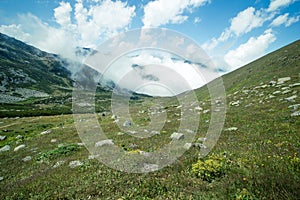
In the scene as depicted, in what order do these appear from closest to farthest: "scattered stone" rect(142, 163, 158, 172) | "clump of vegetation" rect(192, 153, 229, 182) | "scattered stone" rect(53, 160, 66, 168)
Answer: "clump of vegetation" rect(192, 153, 229, 182), "scattered stone" rect(142, 163, 158, 172), "scattered stone" rect(53, 160, 66, 168)

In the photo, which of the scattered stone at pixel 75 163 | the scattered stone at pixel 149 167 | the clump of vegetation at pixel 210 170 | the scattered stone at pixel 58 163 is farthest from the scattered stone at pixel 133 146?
the clump of vegetation at pixel 210 170

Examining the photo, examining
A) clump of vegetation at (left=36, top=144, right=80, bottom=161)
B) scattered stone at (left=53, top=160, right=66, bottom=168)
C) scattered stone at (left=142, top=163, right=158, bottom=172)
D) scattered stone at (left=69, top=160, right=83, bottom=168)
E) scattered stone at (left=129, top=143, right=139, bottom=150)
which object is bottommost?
scattered stone at (left=142, top=163, right=158, bottom=172)

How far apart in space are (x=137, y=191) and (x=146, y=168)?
214 cm

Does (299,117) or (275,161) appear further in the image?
(299,117)

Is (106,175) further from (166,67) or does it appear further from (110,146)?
(166,67)

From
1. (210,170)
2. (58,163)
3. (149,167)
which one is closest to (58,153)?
(58,163)

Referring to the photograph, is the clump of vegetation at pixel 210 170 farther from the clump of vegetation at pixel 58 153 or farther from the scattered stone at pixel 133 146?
the clump of vegetation at pixel 58 153

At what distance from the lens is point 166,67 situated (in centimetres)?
1505

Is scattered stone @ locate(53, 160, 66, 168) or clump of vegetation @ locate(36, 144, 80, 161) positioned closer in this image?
scattered stone @ locate(53, 160, 66, 168)

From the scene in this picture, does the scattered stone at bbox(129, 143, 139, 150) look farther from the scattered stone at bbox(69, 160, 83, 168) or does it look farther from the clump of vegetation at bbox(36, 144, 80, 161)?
the clump of vegetation at bbox(36, 144, 80, 161)

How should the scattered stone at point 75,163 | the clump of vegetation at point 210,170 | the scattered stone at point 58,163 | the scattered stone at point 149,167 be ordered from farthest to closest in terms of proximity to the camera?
the scattered stone at point 58,163 → the scattered stone at point 75,163 → the scattered stone at point 149,167 → the clump of vegetation at point 210,170

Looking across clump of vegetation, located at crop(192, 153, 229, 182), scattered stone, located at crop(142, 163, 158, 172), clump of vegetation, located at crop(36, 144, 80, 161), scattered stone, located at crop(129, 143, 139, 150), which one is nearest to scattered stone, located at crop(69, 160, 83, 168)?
clump of vegetation, located at crop(36, 144, 80, 161)

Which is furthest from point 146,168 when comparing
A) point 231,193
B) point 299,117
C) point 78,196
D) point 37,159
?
point 299,117

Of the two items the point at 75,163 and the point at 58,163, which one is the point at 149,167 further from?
the point at 58,163
